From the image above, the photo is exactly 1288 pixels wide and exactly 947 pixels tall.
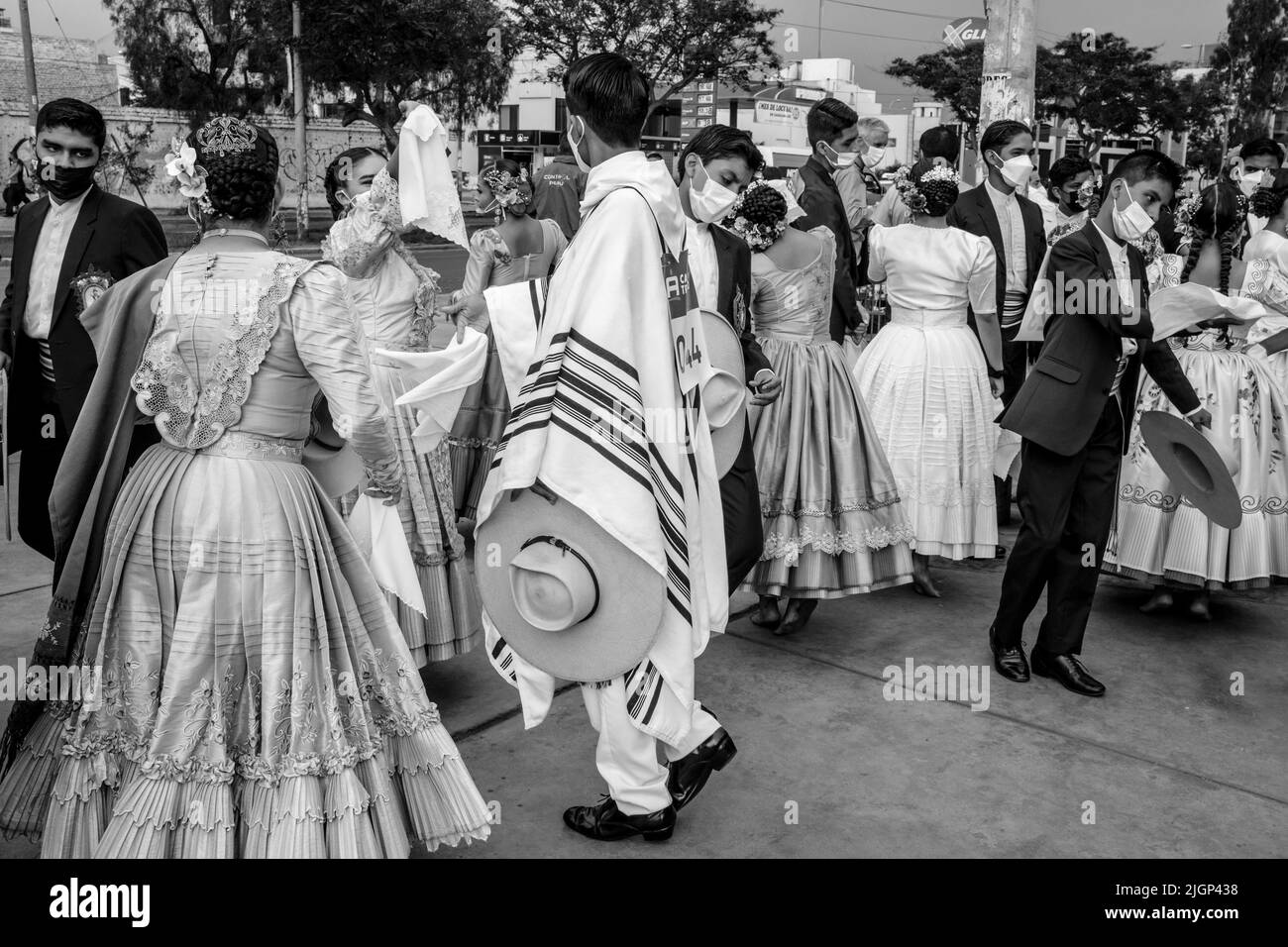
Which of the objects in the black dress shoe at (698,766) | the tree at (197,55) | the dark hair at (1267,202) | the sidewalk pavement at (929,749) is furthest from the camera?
the tree at (197,55)

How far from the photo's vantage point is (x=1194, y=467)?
464 cm

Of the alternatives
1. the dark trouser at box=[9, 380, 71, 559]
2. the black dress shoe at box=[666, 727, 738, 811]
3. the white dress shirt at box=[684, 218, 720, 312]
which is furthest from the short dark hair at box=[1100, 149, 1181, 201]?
the dark trouser at box=[9, 380, 71, 559]

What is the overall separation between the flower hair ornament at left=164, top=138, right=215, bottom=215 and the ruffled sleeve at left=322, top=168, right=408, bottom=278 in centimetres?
135

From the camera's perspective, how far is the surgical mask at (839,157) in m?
7.19

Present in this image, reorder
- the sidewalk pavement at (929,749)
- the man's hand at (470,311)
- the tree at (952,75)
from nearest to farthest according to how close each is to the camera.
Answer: the sidewalk pavement at (929,749)
the man's hand at (470,311)
the tree at (952,75)

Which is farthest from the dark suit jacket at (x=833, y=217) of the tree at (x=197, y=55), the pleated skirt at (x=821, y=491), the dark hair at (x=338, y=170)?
the tree at (x=197, y=55)

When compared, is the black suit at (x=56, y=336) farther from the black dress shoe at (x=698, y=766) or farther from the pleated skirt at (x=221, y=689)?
the black dress shoe at (x=698, y=766)

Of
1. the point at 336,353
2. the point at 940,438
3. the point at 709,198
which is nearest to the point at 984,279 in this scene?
the point at 940,438

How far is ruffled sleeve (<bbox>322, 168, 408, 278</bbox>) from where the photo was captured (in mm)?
4176

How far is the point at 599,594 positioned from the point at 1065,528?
231 centimetres

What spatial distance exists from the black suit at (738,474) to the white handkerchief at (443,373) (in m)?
1.21

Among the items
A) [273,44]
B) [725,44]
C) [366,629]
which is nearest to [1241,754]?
[366,629]

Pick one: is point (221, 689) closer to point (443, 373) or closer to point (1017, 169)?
point (443, 373)

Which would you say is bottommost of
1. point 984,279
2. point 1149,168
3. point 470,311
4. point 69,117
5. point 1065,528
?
point 1065,528
